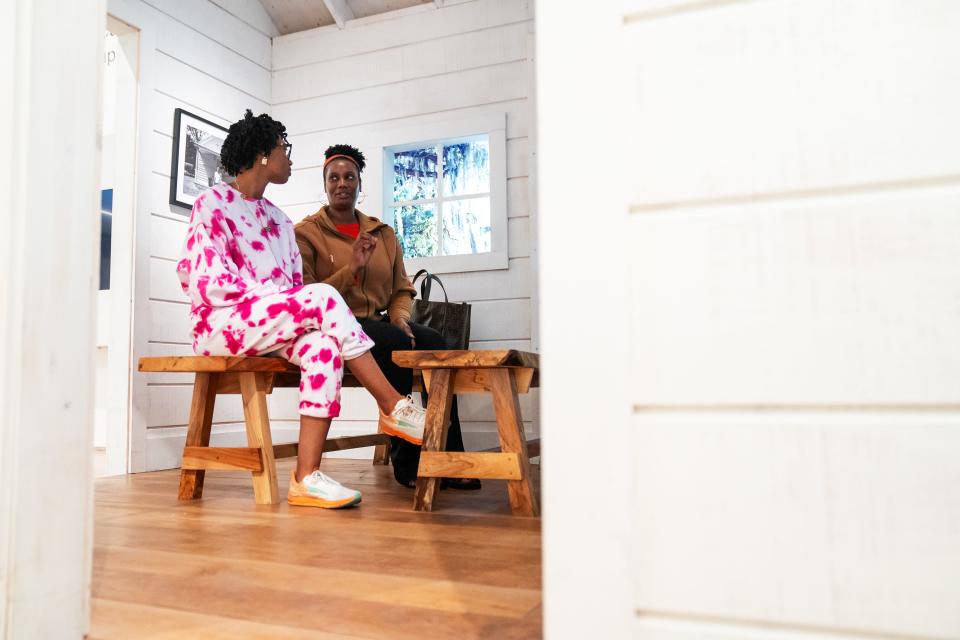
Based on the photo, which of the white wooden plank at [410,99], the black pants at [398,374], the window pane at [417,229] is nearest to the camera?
the black pants at [398,374]

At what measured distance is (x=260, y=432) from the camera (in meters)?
2.37

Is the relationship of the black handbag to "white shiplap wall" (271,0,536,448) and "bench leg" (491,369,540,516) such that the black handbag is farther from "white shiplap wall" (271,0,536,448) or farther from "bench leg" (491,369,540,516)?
"bench leg" (491,369,540,516)

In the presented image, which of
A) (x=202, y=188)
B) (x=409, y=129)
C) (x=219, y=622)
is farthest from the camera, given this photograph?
(x=409, y=129)

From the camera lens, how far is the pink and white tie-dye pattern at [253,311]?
7.61ft

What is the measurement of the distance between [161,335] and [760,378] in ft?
11.1

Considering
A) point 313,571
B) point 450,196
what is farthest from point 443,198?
point 313,571

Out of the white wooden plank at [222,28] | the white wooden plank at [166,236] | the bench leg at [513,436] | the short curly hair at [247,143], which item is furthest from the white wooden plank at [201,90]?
the bench leg at [513,436]

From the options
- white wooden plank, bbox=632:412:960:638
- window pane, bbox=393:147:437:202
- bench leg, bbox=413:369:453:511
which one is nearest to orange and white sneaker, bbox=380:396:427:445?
bench leg, bbox=413:369:453:511

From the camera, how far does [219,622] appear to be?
1.03m

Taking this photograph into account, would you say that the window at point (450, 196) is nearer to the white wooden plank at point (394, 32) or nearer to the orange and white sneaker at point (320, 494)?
the white wooden plank at point (394, 32)

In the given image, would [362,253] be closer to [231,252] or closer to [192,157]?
[231,252]

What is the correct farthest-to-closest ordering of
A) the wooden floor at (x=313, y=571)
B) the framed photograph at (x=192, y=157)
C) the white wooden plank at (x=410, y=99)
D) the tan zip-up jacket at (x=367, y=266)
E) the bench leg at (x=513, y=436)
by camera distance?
the white wooden plank at (x=410, y=99)
the framed photograph at (x=192, y=157)
the tan zip-up jacket at (x=367, y=266)
the bench leg at (x=513, y=436)
the wooden floor at (x=313, y=571)

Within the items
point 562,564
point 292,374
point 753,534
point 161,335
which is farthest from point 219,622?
point 161,335

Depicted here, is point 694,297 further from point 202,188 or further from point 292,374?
point 202,188
